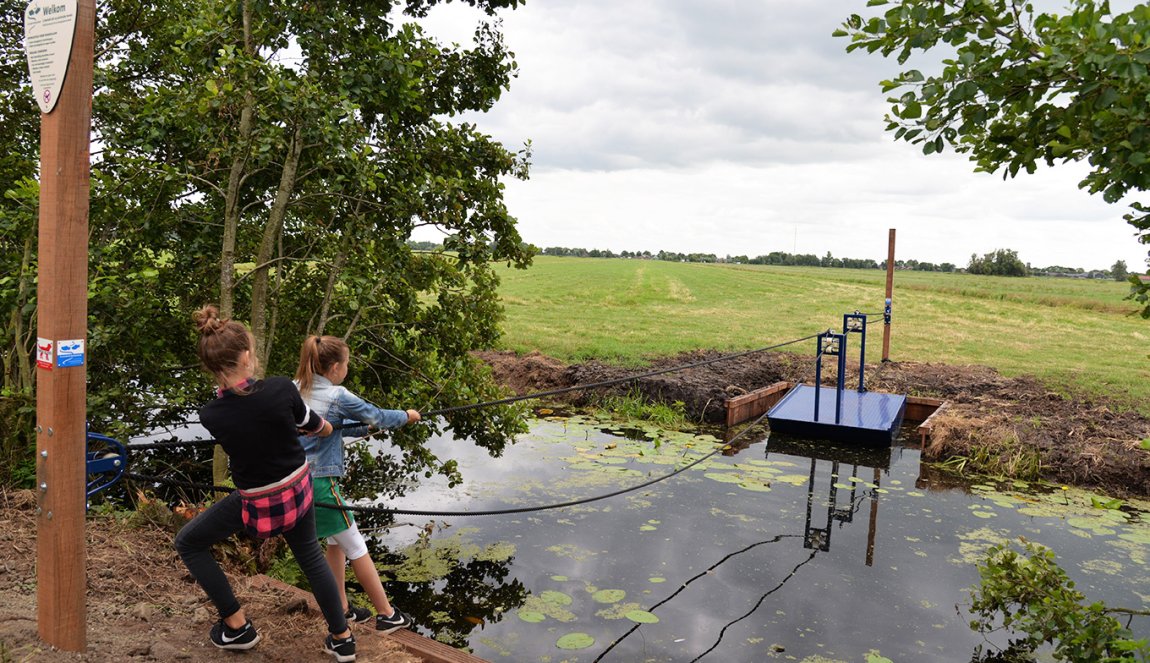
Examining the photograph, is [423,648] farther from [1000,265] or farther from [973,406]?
[1000,265]

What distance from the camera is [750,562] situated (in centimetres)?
683

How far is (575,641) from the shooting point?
5.24 metres

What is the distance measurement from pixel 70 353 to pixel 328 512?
4.98ft

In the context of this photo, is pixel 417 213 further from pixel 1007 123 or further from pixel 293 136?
pixel 1007 123

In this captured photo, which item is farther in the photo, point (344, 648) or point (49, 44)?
point (344, 648)

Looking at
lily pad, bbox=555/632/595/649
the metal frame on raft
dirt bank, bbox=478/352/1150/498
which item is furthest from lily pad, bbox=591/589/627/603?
the metal frame on raft

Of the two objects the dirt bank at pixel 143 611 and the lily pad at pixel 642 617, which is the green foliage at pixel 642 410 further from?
the dirt bank at pixel 143 611

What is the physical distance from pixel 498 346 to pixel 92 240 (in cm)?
361

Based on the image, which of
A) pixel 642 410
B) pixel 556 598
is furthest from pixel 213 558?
pixel 642 410

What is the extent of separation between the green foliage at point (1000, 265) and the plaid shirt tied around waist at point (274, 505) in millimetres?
114621

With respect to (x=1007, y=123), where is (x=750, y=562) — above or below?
below

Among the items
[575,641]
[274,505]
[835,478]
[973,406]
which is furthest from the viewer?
[973,406]

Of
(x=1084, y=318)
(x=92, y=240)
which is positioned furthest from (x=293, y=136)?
(x=1084, y=318)

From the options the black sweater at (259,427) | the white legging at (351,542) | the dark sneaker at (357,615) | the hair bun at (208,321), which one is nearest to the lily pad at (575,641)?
the dark sneaker at (357,615)
